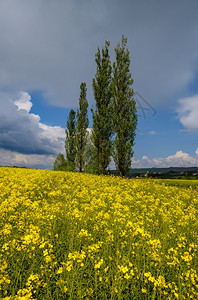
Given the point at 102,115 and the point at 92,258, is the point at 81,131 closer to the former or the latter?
the point at 102,115

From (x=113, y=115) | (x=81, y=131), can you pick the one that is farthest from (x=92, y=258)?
(x=81, y=131)

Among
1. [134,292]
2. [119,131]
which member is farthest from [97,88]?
[134,292]

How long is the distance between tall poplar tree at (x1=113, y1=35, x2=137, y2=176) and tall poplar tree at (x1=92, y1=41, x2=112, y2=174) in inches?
60.6

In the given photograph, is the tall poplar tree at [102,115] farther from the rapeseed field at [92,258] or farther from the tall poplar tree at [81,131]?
the rapeseed field at [92,258]

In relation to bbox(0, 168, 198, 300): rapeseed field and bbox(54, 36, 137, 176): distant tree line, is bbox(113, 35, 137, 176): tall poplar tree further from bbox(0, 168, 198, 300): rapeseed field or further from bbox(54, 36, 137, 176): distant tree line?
bbox(0, 168, 198, 300): rapeseed field

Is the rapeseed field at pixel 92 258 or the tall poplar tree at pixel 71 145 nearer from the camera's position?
the rapeseed field at pixel 92 258

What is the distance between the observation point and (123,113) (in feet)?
71.7

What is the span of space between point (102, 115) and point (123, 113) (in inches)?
120

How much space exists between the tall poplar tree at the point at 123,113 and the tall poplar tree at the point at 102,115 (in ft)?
5.05

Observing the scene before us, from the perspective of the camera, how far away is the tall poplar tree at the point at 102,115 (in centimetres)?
2253

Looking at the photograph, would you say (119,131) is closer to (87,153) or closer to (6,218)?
(87,153)

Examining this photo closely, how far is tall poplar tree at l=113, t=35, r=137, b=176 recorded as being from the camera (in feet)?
67.5

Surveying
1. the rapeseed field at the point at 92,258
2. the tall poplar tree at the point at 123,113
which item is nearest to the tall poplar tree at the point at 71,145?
the tall poplar tree at the point at 123,113

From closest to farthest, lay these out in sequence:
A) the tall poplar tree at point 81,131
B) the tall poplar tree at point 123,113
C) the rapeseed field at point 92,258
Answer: the rapeseed field at point 92,258
the tall poplar tree at point 123,113
the tall poplar tree at point 81,131
